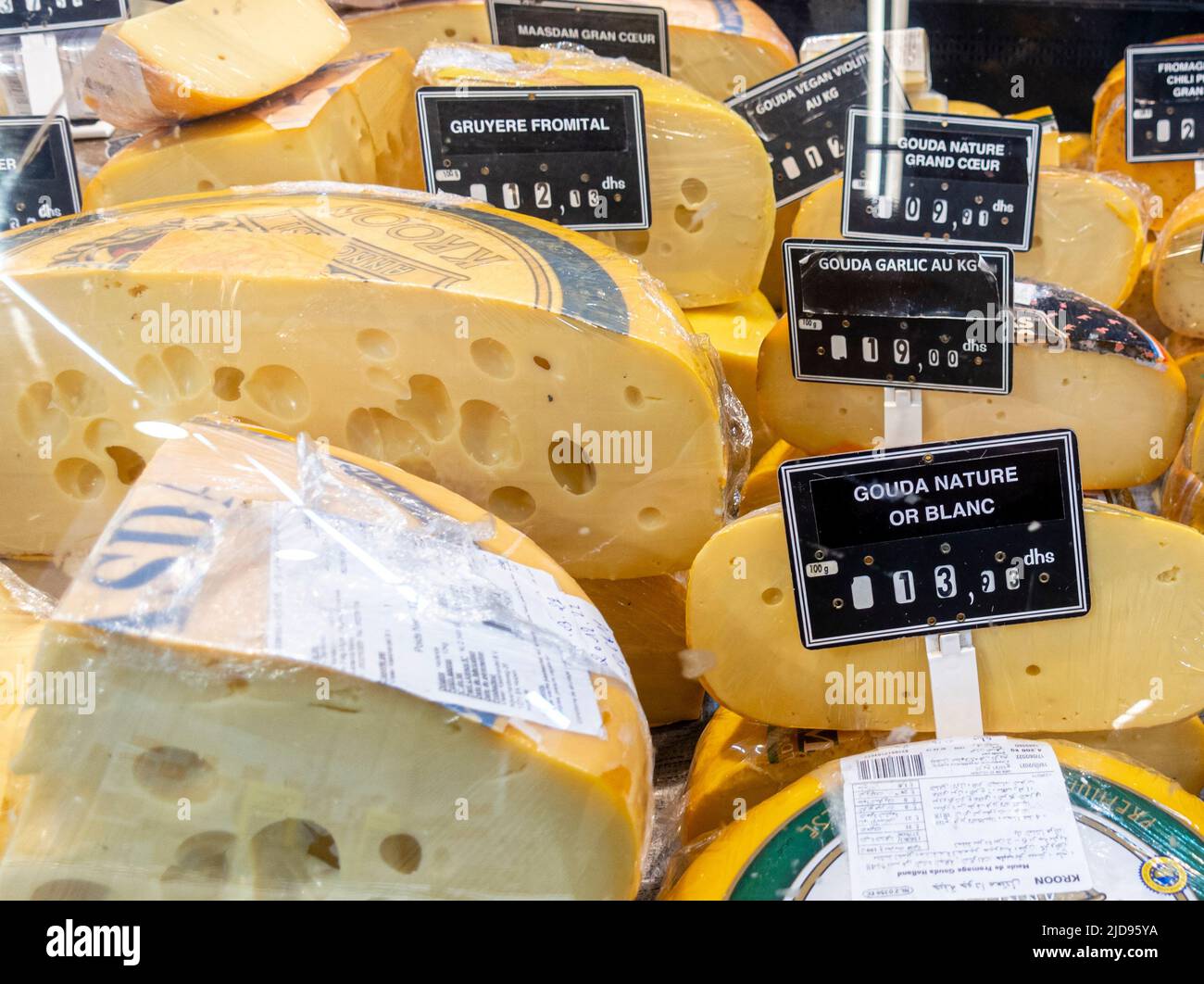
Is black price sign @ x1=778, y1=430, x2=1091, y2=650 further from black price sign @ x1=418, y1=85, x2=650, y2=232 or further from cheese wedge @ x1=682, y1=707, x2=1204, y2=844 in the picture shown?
black price sign @ x1=418, y1=85, x2=650, y2=232

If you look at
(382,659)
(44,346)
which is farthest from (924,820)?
(44,346)

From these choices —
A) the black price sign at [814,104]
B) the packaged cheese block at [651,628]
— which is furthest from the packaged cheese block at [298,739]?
the black price sign at [814,104]

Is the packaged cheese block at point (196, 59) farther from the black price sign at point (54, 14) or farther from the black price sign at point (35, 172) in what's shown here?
the black price sign at point (54, 14)

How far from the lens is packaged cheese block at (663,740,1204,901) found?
81 centimetres

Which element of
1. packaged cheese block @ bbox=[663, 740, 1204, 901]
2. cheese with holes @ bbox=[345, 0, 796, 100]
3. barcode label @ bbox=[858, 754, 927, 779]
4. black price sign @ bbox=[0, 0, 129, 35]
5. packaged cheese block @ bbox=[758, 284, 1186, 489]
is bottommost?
packaged cheese block @ bbox=[663, 740, 1204, 901]

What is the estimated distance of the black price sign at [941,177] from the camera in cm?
138

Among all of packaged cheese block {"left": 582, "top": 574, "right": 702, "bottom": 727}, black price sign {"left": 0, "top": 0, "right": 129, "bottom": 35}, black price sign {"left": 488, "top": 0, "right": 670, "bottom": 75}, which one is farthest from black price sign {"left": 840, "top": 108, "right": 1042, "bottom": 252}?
black price sign {"left": 0, "top": 0, "right": 129, "bottom": 35}

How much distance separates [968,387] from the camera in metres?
1.14

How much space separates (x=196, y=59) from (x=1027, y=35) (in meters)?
1.38

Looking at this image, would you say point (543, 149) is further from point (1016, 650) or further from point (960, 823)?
point (960, 823)

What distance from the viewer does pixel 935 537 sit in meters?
Result: 0.91

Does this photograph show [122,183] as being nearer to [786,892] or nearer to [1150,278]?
[786,892]

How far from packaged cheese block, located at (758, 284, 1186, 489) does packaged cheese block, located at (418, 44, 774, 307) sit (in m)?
0.26
